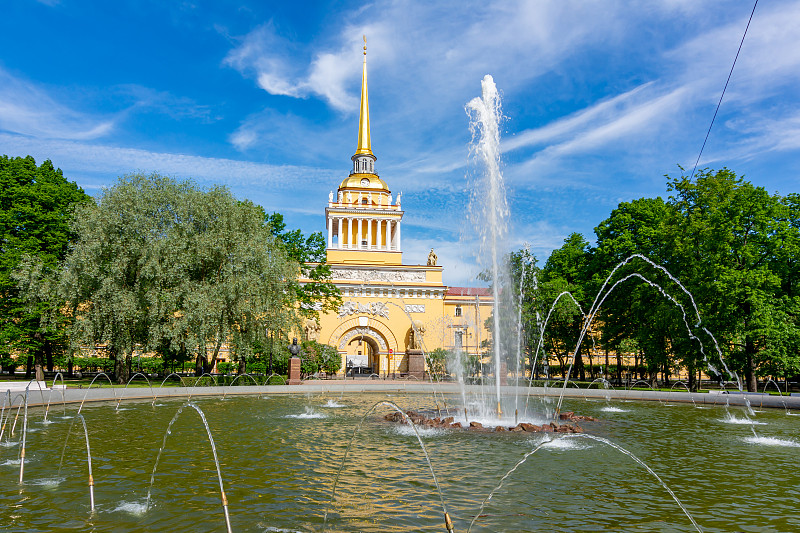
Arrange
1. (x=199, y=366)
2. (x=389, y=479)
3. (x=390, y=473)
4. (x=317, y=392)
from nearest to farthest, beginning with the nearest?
(x=389, y=479) → (x=390, y=473) → (x=317, y=392) → (x=199, y=366)

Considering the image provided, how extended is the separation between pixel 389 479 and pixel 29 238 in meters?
29.5

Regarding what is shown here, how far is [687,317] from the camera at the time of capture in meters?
24.6

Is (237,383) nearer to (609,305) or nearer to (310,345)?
(310,345)

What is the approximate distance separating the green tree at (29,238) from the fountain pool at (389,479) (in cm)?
1748

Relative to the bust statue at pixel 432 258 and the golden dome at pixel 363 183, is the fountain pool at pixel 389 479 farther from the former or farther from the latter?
the golden dome at pixel 363 183

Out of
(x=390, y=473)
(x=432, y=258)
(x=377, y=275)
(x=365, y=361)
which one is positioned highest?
(x=432, y=258)

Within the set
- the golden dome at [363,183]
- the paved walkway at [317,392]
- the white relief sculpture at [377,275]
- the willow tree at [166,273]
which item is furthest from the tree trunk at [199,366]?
the golden dome at [363,183]

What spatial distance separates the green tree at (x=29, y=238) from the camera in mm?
27188

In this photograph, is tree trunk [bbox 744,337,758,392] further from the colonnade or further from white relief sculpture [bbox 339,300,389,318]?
A: the colonnade

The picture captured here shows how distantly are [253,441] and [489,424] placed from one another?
6203 mm

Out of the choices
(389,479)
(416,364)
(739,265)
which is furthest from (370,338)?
(389,479)

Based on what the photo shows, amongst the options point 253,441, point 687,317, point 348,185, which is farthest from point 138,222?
point 348,185

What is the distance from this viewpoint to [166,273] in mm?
23688

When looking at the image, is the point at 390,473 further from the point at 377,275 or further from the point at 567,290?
the point at 377,275
